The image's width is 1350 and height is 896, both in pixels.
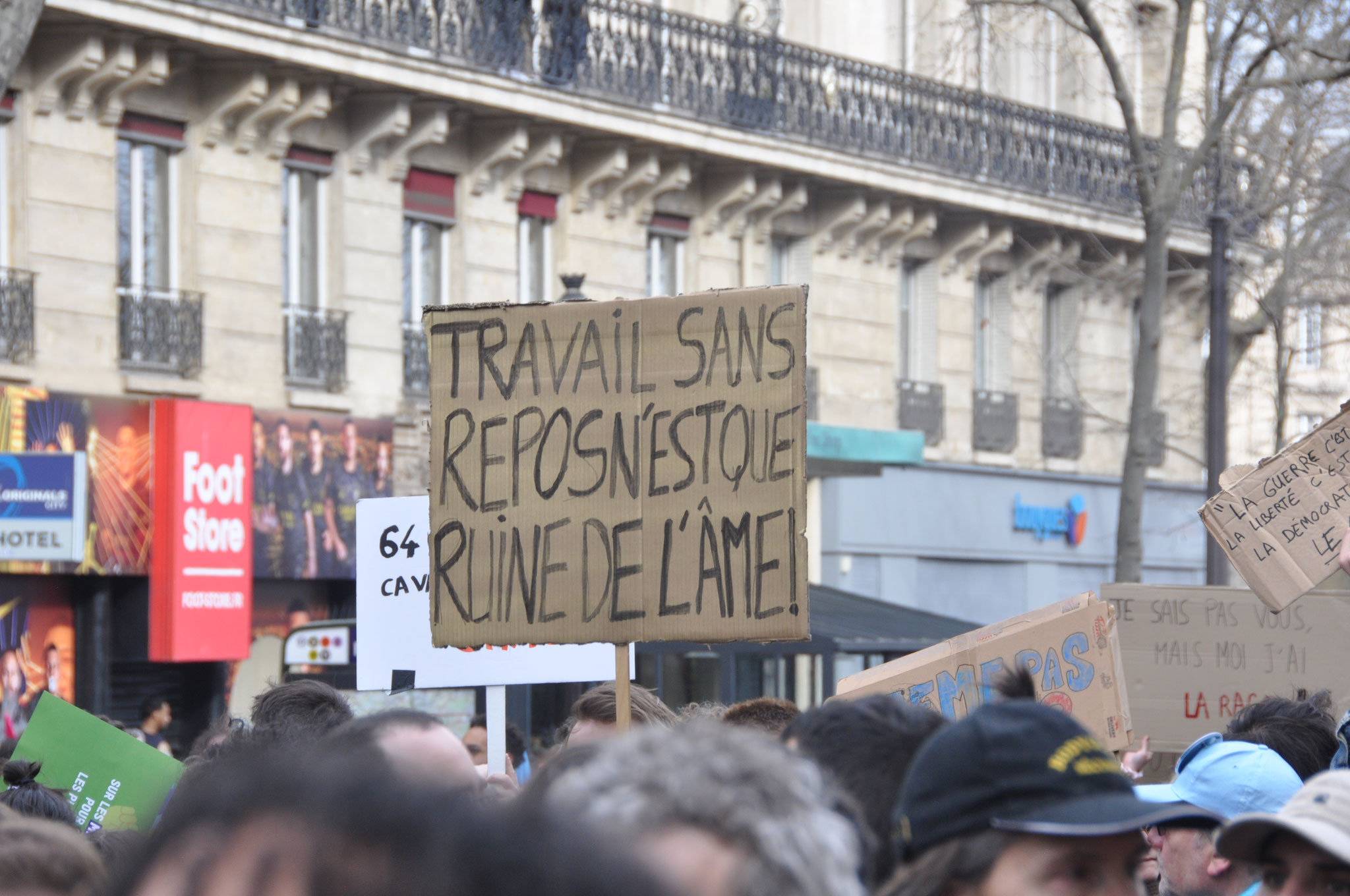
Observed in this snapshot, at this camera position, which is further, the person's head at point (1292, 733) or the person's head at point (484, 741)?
the person's head at point (484, 741)

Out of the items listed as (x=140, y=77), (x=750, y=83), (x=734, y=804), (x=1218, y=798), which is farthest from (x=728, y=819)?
(x=750, y=83)

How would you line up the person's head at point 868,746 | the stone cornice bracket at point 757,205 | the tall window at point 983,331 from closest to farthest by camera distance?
1. the person's head at point 868,746
2. the stone cornice bracket at point 757,205
3. the tall window at point 983,331

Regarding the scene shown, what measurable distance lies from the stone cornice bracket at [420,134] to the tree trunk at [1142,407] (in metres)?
7.22

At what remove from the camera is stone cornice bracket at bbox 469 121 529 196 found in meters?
18.8

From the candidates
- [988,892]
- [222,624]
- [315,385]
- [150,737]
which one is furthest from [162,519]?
[988,892]

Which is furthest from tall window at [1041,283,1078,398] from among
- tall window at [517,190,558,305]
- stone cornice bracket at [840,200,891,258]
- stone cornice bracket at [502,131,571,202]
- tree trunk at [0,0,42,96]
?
tree trunk at [0,0,42,96]

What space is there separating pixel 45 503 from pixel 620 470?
1046cm

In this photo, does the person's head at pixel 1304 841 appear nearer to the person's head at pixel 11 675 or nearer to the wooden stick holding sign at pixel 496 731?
the wooden stick holding sign at pixel 496 731

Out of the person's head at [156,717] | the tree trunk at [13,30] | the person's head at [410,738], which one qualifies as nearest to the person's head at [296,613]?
the person's head at [156,717]

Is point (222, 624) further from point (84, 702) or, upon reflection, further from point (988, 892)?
point (988, 892)

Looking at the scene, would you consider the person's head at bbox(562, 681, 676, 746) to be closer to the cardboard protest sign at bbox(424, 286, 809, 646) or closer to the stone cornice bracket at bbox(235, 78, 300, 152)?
the cardboard protest sign at bbox(424, 286, 809, 646)

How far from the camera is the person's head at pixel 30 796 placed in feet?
13.7

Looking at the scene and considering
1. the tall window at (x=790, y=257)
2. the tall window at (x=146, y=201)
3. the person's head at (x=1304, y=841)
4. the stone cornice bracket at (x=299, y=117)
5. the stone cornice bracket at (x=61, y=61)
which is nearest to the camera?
Answer: the person's head at (x=1304, y=841)

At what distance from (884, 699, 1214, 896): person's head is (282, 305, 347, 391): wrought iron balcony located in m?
15.6
